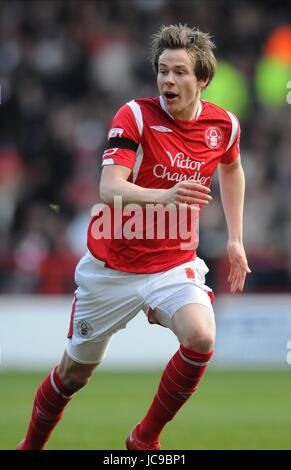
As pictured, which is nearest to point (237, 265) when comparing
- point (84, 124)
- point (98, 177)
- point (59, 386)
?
point (59, 386)

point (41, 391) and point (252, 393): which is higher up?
point (41, 391)

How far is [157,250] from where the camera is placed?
630 cm

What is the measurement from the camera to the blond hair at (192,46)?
20.3 feet

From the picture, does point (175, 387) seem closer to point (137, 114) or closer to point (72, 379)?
point (72, 379)

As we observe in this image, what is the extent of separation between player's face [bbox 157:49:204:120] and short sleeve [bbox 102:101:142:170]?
Result: 0.69ft

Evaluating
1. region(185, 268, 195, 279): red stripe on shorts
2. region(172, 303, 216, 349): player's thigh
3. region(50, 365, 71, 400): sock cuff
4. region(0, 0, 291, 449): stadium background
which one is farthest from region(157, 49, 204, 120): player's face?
region(0, 0, 291, 449): stadium background

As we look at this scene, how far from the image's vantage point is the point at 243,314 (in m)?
13.0

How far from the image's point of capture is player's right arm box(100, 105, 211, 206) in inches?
223

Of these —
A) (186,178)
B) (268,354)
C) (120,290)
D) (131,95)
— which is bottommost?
(268,354)

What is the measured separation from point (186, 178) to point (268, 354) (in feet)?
23.0

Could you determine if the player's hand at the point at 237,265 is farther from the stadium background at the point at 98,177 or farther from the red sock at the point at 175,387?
the stadium background at the point at 98,177

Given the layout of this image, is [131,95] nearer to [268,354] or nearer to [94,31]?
[94,31]

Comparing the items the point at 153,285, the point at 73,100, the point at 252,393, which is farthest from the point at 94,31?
the point at 153,285

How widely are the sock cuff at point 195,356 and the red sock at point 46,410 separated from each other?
883 mm
